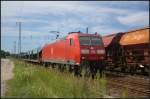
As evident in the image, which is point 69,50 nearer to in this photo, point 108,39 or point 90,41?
point 90,41

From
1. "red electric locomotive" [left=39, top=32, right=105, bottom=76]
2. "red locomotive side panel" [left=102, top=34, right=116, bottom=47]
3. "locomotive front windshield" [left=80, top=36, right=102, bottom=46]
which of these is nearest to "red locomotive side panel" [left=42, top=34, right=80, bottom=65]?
"red electric locomotive" [left=39, top=32, right=105, bottom=76]

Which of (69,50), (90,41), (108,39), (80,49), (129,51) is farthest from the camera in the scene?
(108,39)

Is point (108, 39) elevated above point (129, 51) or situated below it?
above

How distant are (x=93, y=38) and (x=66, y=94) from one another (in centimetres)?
1326

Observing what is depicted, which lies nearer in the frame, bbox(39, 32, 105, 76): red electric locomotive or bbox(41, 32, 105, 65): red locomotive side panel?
bbox(39, 32, 105, 76): red electric locomotive

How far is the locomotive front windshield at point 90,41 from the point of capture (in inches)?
967

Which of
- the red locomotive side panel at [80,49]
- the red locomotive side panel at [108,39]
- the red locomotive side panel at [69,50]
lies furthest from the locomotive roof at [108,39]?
the red locomotive side panel at [80,49]

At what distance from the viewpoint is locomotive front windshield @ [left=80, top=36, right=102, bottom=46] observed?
2457cm

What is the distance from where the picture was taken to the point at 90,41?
24.9 meters

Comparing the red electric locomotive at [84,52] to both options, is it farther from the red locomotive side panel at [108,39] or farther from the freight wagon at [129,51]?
the red locomotive side panel at [108,39]

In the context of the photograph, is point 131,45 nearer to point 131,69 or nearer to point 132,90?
point 131,69

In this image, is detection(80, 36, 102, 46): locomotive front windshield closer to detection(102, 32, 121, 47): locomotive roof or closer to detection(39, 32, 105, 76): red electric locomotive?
detection(39, 32, 105, 76): red electric locomotive

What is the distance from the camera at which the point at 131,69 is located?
26.1 metres

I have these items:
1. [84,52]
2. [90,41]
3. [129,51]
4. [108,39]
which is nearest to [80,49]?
[84,52]
